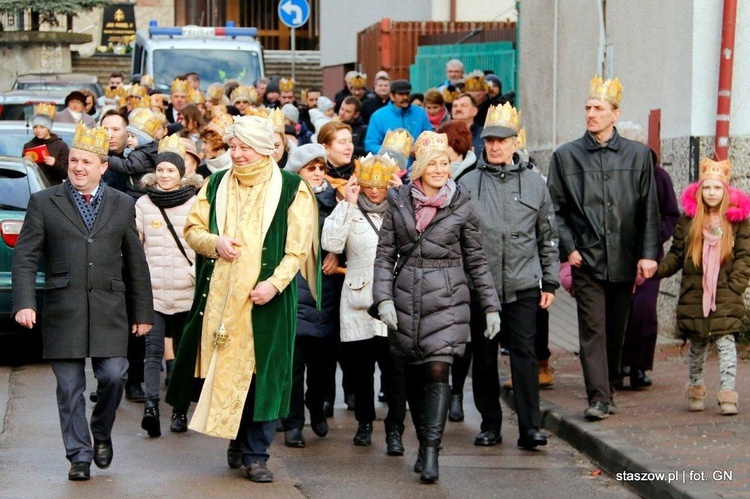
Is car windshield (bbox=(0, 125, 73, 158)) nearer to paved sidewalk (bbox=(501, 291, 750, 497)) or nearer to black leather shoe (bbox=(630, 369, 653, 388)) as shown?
paved sidewalk (bbox=(501, 291, 750, 497))

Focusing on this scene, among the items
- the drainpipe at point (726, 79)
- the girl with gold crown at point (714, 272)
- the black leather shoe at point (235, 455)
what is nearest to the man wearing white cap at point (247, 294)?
the black leather shoe at point (235, 455)

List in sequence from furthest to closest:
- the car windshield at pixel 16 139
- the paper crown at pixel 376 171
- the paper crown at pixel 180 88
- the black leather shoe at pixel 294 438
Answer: the paper crown at pixel 180 88, the car windshield at pixel 16 139, the black leather shoe at pixel 294 438, the paper crown at pixel 376 171

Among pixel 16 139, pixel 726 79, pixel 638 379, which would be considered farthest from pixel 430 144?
pixel 16 139

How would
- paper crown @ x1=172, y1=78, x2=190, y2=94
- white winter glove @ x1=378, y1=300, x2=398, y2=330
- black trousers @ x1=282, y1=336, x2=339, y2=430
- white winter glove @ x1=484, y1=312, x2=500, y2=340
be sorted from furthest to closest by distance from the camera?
paper crown @ x1=172, y1=78, x2=190, y2=94
black trousers @ x1=282, y1=336, x2=339, y2=430
white winter glove @ x1=484, y1=312, x2=500, y2=340
white winter glove @ x1=378, y1=300, x2=398, y2=330

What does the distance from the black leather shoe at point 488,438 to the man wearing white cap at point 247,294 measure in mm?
1562

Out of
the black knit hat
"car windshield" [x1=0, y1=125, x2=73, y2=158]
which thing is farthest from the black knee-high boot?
"car windshield" [x1=0, y1=125, x2=73, y2=158]

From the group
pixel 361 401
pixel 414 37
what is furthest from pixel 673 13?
pixel 414 37

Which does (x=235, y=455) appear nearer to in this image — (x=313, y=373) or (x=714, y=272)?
(x=313, y=373)

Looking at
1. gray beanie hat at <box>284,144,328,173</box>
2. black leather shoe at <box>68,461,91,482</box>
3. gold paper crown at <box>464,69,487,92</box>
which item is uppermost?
gold paper crown at <box>464,69,487,92</box>

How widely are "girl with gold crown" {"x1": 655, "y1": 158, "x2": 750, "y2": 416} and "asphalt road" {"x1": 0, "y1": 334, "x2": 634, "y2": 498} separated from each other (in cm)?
112

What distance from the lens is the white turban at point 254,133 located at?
8.33 m

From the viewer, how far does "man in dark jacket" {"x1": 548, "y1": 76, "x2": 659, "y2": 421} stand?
971cm

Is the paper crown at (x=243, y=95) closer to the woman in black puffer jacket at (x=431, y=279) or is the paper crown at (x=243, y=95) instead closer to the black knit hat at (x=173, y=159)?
the black knit hat at (x=173, y=159)

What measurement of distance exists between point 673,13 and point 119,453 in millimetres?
6913
